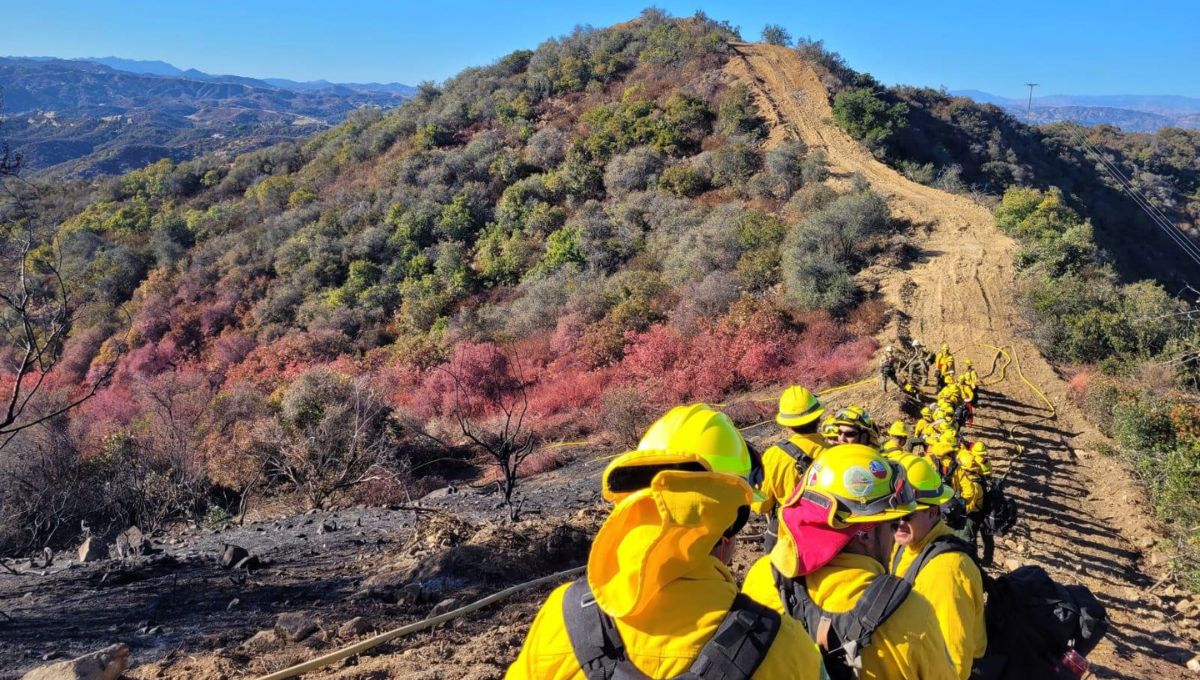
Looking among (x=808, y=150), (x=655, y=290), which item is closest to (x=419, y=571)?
(x=655, y=290)

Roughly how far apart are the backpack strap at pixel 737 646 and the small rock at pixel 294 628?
4.37 meters

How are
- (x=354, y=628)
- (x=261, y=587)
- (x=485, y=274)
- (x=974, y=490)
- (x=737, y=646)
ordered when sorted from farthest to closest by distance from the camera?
(x=485, y=274) < (x=261, y=587) < (x=974, y=490) < (x=354, y=628) < (x=737, y=646)

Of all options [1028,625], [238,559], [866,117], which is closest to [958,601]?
[1028,625]

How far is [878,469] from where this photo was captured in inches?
93.8

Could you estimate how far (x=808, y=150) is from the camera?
2517 cm

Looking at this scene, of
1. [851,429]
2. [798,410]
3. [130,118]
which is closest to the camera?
[798,410]

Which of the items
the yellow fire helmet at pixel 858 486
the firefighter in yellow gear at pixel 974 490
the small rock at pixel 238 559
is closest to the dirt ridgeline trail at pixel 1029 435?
the firefighter in yellow gear at pixel 974 490

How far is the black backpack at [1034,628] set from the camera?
272 centimetres

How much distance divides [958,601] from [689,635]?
1700 mm

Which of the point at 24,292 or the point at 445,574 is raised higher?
the point at 24,292

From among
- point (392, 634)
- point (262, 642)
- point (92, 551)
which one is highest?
point (392, 634)

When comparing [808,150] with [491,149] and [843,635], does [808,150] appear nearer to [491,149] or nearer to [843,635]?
[491,149]

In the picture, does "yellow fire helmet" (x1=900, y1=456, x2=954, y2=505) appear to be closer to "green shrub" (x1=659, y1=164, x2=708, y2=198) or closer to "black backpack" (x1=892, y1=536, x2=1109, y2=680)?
"black backpack" (x1=892, y1=536, x2=1109, y2=680)

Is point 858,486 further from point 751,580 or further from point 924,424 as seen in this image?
point 924,424
